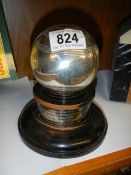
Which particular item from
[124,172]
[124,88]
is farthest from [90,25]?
[124,172]

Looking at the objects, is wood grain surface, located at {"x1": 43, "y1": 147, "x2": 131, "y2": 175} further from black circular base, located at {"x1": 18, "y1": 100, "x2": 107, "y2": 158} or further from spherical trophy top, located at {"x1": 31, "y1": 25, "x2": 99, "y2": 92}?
spherical trophy top, located at {"x1": 31, "y1": 25, "x2": 99, "y2": 92}

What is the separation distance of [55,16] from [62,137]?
0.37 meters

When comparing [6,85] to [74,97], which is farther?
[6,85]

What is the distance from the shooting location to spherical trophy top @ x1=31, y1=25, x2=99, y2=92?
0.56 m

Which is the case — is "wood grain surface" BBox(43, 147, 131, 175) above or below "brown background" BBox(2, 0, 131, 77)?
below

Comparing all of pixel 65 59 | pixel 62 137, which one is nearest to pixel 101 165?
pixel 62 137

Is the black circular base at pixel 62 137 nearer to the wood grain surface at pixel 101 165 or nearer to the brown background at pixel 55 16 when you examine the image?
the wood grain surface at pixel 101 165

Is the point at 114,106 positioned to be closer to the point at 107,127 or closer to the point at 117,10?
the point at 107,127

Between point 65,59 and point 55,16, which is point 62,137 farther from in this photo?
point 55,16

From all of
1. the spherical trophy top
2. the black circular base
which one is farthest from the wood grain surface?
the spherical trophy top

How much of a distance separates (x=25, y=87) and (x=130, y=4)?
429 mm

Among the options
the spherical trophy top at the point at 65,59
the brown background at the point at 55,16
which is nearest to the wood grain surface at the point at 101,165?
the spherical trophy top at the point at 65,59

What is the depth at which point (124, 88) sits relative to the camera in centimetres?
77

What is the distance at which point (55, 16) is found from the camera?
0.77 meters
